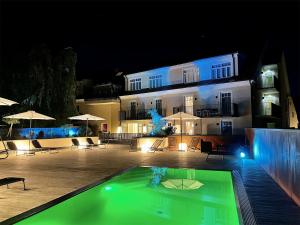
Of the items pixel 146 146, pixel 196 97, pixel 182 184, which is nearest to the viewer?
pixel 182 184

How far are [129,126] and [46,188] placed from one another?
25462 millimetres

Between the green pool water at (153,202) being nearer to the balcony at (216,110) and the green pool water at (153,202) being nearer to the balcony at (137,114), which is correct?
the balcony at (216,110)

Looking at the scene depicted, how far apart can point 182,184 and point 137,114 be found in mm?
23035

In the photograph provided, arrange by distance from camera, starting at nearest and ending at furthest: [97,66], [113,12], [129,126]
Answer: [113,12] → [129,126] → [97,66]

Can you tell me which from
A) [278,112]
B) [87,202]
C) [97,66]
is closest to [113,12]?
[87,202]

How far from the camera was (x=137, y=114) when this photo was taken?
31.8 metres

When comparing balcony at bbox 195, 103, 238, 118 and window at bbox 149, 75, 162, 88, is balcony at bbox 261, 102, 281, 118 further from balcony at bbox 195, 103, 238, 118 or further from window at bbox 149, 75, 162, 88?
window at bbox 149, 75, 162, 88

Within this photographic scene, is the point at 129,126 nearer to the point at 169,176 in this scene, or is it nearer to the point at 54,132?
the point at 54,132

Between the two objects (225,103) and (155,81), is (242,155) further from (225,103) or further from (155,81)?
(155,81)

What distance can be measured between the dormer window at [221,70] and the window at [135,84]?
32.2 ft

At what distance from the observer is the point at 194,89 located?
2723 cm

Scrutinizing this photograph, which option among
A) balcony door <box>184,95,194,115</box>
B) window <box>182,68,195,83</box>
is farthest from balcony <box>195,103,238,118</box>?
window <box>182,68,195,83</box>

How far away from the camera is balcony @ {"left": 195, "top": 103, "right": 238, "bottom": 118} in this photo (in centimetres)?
2452

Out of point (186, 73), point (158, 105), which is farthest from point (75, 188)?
point (158, 105)
